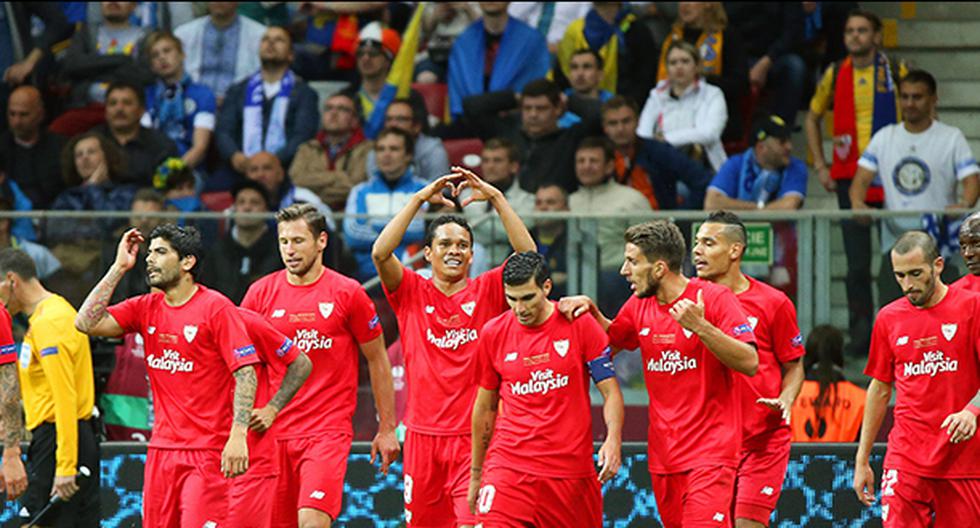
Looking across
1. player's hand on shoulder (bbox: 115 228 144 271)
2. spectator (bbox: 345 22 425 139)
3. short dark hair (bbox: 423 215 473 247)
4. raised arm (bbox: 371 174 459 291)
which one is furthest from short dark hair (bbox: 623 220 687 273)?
spectator (bbox: 345 22 425 139)

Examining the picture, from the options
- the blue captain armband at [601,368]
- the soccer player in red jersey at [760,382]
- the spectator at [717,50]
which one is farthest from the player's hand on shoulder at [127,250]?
the spectator at [717,50]

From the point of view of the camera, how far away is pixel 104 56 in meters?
18.1

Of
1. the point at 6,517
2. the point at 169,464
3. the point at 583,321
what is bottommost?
the point at 6,517

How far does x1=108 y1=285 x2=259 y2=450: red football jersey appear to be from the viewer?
1059cm

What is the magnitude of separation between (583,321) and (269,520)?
243 cm

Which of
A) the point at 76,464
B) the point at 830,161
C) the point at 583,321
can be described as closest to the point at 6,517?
the point at 76,464

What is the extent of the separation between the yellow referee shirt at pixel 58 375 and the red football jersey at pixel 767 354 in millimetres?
4546

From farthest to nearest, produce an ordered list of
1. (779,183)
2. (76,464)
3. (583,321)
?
(779,183)
(76,464)
(583,321)

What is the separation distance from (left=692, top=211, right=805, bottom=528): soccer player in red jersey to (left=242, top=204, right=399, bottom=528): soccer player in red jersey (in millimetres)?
2233

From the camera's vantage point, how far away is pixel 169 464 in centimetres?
1055

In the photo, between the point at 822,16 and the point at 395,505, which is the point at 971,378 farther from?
the point at 822,16

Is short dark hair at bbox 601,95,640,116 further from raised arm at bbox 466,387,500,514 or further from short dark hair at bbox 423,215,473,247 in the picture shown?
raised arm at bbox 466,387,500,514

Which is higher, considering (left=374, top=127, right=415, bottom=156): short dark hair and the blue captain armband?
(left=374, top=127, right=415, bottom=156): short dark hair

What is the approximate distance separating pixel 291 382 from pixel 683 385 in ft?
7.86
